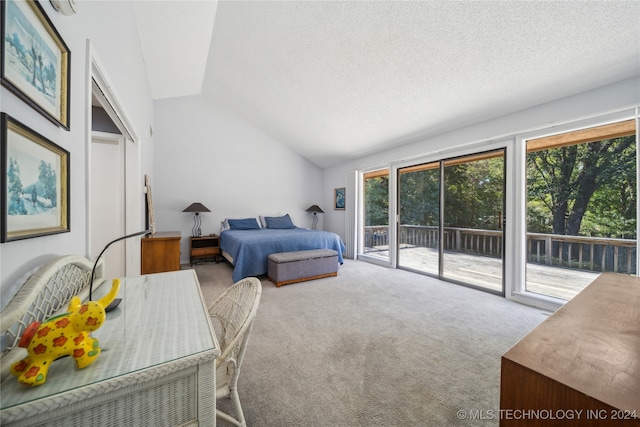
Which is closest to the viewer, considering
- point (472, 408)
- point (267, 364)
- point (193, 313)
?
point (193, 313)

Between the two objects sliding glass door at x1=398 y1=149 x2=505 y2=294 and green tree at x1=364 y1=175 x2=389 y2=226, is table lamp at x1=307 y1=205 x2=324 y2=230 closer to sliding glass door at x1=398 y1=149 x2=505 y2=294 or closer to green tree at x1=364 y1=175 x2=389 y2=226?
green tree at x1=364 y1=175 x2=389 y2=226

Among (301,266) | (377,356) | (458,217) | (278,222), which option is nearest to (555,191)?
(458,217)

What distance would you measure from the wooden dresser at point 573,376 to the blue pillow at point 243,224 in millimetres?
4941

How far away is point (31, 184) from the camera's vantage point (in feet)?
2.56

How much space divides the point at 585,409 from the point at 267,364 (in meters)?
1.69

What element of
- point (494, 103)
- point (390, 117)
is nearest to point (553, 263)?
point (494, 103)

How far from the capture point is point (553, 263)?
3.58m

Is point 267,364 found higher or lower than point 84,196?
lower

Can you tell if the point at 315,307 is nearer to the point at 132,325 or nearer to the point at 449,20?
the point at 132,325

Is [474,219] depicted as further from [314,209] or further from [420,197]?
[314,209]

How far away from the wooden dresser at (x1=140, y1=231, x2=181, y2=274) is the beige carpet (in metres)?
0.61

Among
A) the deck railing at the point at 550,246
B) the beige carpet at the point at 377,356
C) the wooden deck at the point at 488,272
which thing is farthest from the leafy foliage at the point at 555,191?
the beige carpet at the point at 377,356

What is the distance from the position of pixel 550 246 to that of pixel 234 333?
4.40 meters

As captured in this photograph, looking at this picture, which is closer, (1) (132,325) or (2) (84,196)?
(1) (132,325)
